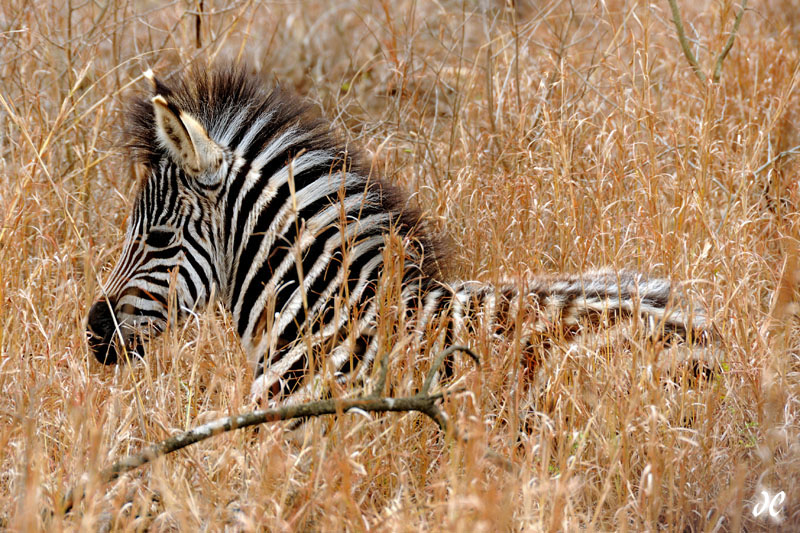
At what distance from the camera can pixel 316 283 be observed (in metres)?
3.26

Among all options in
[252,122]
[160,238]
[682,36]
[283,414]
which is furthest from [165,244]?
[682,36]

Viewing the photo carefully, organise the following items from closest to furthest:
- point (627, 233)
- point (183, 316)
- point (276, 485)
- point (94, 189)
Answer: point (276, 485) < point (183, 316) < point (627, 233) < point (94, 189)

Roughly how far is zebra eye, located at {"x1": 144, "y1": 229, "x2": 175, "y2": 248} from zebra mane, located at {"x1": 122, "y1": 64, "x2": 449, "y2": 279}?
11.8 inches

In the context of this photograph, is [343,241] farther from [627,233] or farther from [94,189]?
[94,189]

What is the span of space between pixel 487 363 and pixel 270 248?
0.94 metres

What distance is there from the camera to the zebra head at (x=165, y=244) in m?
3.26

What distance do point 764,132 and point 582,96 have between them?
43.1 inches

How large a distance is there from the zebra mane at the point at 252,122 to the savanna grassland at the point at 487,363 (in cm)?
22

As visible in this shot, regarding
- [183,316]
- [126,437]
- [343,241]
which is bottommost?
[126,437]

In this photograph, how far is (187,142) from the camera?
10.3ft

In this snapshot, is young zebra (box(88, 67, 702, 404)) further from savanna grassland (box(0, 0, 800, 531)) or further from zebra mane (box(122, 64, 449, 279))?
savanna grassland (box(0, 0, 800, 531))

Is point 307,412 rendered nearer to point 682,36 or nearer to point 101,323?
point 101,323

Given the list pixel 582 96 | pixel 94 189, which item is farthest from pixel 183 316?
pixel 582 96

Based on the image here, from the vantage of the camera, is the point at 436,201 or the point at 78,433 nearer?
the point at 78,433
